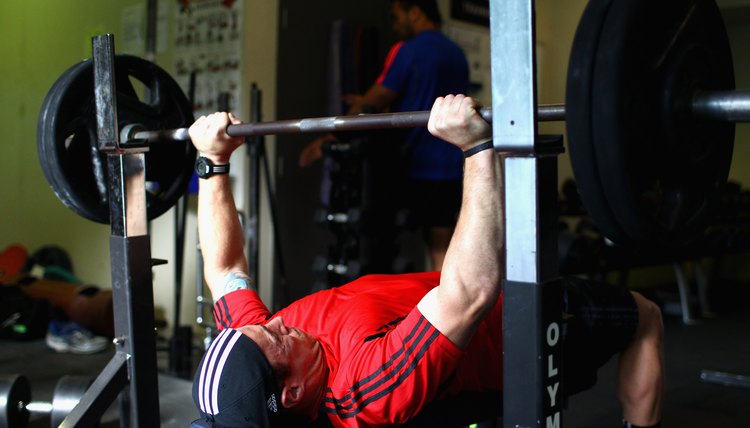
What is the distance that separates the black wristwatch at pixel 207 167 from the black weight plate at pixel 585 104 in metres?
0.90

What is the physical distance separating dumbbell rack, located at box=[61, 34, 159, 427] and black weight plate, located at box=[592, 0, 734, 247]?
0.99m

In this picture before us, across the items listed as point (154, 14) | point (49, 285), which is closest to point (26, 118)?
point (49, 285)

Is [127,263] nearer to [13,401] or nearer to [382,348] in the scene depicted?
[382,348]

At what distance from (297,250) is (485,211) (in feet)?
9.22

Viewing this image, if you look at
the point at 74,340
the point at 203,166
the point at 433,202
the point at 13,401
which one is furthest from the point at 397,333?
the point at 74,340

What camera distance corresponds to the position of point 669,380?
304 centimetres

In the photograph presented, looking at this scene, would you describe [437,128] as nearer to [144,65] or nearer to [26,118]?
[144,65]

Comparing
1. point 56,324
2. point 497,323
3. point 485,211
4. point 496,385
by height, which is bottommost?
point 56,324

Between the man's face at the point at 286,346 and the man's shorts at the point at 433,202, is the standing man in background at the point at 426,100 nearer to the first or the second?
the man's shorts at the point at 433,202

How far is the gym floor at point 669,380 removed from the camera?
2555 millimetres

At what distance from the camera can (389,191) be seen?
334 centimetres

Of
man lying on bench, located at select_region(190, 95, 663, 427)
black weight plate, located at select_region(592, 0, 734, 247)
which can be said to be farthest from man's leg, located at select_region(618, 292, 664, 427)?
black weight plate, located at select_region(592, 0, 734, 247)

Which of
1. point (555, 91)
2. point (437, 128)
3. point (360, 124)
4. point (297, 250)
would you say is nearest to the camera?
point (437, 128)

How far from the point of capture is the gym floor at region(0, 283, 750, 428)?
2555mm
